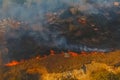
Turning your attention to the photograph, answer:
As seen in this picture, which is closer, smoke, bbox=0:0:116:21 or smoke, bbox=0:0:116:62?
smoke, bbox=0:0:116:62

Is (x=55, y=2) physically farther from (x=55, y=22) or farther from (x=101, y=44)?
(x=101, y=44)

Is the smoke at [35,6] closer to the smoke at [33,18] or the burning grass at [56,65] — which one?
the smoke at [33,18]

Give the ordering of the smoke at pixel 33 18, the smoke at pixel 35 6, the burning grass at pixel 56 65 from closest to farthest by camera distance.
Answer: the burning grass at pixel 56 65, the smoke at pixel 33 18, the smoke at pixel 35 6

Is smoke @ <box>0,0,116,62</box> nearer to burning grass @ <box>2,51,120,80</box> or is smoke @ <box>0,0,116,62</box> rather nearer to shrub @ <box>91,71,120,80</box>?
burning grass @ <box>2,51,120,80</box>

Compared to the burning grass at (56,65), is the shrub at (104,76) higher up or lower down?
lower down

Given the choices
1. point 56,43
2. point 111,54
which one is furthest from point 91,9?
point 111,54

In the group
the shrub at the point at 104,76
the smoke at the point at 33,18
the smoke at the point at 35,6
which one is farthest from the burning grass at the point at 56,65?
the smoke at the point at 35,6

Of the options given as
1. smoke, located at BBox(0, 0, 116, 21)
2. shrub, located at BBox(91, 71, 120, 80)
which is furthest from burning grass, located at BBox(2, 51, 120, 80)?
smoke, located at BBox(0, 0, 116, 21)

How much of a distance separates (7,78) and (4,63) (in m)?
2.71

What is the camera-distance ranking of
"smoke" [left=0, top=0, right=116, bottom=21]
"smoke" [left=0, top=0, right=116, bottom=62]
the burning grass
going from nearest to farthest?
the burning grass < "smoke" [left=0, top=0, right=116, bottom=62] < "smoke" [left=0, top=0, right=116, bottom=21]

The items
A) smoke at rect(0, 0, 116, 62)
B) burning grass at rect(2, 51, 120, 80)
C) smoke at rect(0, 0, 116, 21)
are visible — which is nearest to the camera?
burning grass at rect(2, 51, 120, 80)

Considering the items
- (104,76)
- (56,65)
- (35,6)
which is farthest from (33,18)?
(104,76)

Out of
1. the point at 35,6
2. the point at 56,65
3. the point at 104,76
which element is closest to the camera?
the point at 104,76

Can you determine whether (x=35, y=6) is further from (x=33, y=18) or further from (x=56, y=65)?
(x=56, y=65)
